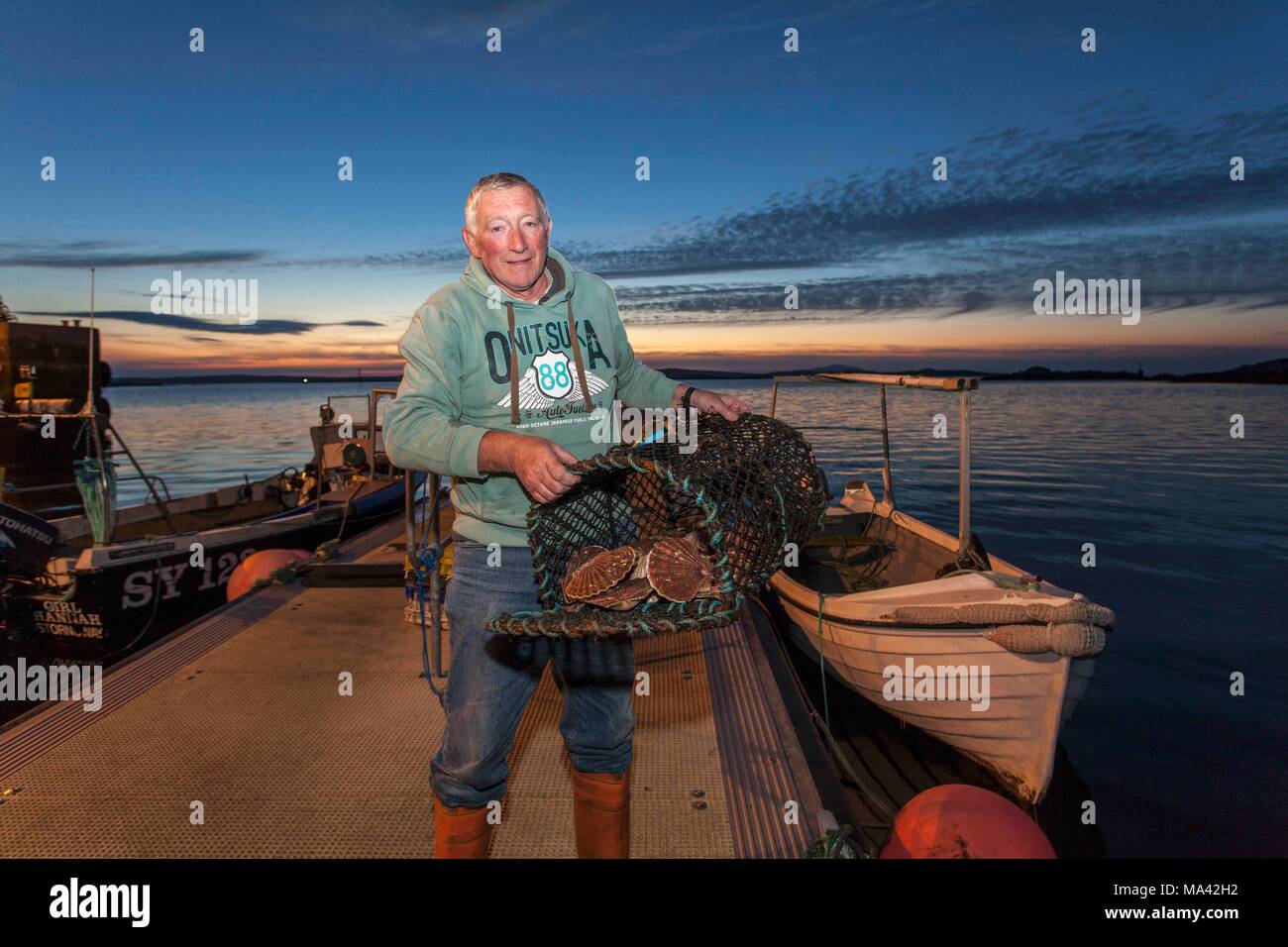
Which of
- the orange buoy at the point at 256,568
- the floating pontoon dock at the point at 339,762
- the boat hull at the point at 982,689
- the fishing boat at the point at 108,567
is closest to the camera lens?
the floating pontoon dock at the point at 339,762

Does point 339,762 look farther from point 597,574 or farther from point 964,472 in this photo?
point 964,472

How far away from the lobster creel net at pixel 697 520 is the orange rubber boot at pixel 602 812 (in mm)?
678

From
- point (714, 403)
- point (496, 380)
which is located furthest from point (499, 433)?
point (714, 403)

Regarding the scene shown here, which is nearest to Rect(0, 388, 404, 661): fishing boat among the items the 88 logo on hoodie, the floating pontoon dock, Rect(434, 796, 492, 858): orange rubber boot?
the floating pontoon dock

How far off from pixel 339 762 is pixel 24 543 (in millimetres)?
5968

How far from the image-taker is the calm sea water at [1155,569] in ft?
23.0

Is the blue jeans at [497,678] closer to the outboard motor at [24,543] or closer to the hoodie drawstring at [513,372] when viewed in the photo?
the hoodie drawstring at [513,372]

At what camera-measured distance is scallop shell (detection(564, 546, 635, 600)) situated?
7.35 feet

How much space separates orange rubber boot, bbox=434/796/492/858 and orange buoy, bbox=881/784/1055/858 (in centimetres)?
189

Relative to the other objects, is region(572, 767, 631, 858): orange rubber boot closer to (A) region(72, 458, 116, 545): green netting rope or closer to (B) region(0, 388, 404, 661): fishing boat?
(B) region(0, 388, 404, 661): fishing boat

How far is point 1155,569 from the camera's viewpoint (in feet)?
45.4

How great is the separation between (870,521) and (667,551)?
843 centimetres

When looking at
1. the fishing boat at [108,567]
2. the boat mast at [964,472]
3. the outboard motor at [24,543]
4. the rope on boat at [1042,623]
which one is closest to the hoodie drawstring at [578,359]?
the rope on boat at [1042,623]
